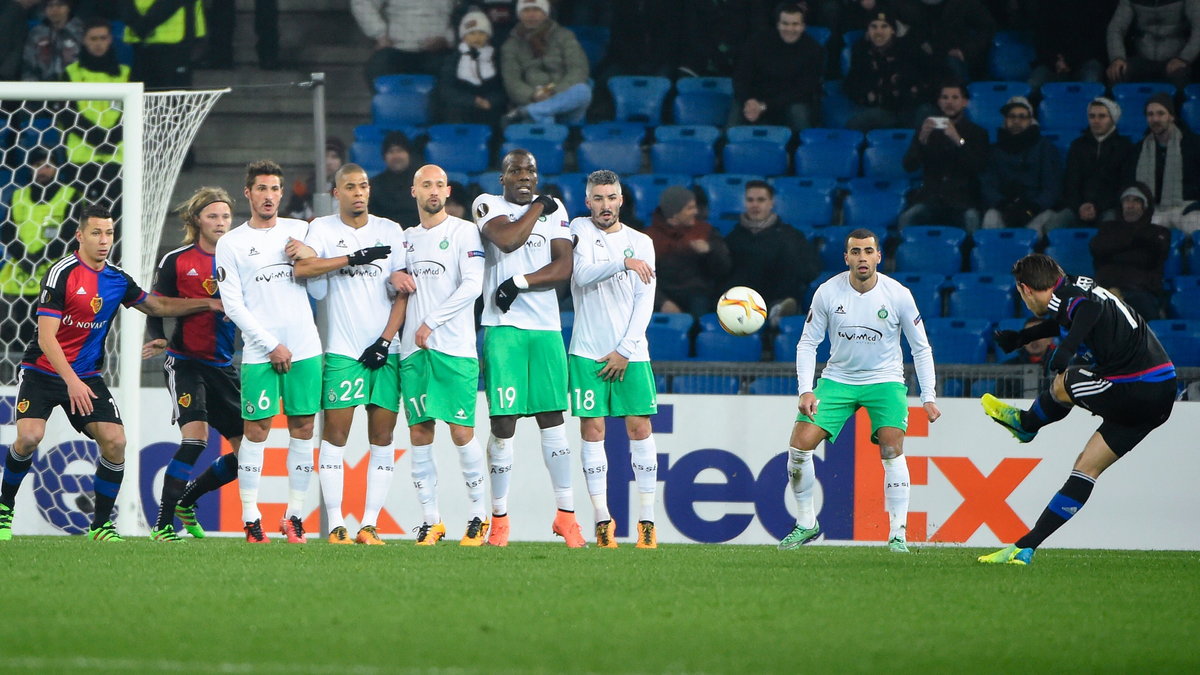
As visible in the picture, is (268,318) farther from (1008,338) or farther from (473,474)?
(1008,338)

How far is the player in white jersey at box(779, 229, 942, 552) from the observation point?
9.49 m


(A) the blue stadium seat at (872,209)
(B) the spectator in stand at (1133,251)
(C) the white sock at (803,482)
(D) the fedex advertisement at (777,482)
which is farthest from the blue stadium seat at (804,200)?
(C) the white sock at (803,482)

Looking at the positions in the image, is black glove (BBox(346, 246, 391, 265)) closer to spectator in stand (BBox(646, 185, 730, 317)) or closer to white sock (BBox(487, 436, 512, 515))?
white sock (BBox(487, 436, 512, 515))

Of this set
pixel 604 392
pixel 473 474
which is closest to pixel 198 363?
pixel 473 474

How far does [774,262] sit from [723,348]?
89cm

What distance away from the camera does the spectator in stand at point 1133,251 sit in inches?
520

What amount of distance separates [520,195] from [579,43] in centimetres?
716

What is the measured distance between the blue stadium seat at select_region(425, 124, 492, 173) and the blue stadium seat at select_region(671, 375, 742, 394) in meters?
4.33

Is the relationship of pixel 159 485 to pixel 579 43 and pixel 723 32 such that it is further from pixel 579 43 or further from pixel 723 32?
pixel 723 32

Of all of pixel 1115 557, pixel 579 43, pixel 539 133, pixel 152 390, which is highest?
pixel 579 43

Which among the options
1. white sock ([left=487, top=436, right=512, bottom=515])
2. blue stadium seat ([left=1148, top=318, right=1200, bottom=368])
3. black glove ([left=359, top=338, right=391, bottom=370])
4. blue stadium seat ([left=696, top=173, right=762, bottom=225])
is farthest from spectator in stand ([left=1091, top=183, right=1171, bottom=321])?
black glove ([left=359, top=338, right=391, bottom=370])

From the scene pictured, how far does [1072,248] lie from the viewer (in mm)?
13797

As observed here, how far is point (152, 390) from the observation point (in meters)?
11.5

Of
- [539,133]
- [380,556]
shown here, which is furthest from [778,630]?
[539,133]
